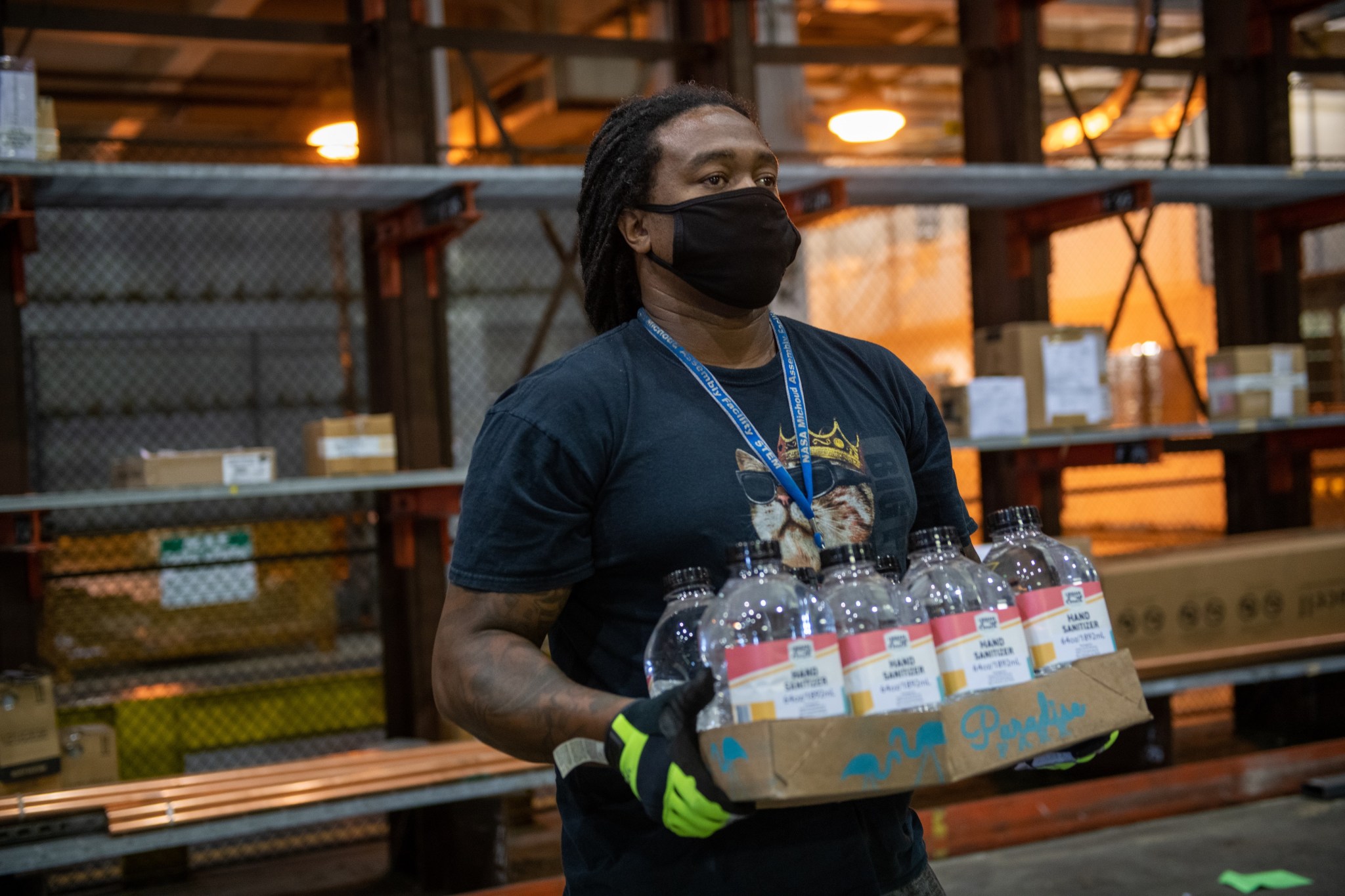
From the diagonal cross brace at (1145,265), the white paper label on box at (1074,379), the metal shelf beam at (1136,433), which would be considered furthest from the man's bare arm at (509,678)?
the diagonal cross brace at (1145,265)

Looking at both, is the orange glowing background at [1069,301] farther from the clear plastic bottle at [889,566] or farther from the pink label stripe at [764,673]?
the pink label stripe at [764,673]

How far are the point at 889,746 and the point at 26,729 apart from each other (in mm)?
3705

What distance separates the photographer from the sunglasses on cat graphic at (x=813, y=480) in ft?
5.21

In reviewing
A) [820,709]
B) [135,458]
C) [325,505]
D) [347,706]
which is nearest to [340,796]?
[135,458]

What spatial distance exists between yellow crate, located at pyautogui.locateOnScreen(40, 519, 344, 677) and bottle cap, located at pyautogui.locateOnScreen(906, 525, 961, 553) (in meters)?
7.08

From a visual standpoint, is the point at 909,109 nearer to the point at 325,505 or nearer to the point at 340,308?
the point at 340,308

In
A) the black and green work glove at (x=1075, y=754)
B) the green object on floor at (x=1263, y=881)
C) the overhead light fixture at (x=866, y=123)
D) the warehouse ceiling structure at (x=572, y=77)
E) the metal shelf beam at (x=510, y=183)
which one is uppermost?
the warehouse ceiling structure at (x=572, y=77)

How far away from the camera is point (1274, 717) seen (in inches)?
253

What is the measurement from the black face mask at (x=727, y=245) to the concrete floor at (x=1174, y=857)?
11.4ft

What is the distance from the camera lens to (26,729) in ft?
13.3

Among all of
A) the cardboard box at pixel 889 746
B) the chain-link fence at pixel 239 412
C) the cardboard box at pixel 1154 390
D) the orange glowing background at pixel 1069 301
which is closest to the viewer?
the cardboard box at pixel 889 746

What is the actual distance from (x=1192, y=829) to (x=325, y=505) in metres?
7.34

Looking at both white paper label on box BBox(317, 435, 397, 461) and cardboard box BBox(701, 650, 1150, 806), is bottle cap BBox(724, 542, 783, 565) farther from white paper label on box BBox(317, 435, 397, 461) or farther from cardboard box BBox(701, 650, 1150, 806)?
white paper label on box BBox(317, 435, 397, 461)

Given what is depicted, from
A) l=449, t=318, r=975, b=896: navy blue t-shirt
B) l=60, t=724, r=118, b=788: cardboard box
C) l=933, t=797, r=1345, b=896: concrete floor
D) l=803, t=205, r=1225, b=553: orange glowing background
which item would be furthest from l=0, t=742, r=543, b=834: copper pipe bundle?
l=803, t=205, r=1225, b=553: orange glowing background
